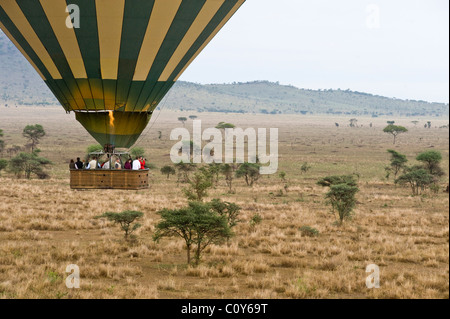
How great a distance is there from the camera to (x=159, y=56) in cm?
1179

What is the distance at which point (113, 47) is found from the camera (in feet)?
36.6

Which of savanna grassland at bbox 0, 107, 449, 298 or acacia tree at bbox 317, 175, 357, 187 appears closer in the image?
savanna grassland at bbox 0, 107, 449, 298

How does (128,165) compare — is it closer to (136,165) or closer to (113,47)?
(136,165)

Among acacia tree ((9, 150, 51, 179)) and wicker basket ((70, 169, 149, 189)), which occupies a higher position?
wicker basket ((70, 169, 149, 189))

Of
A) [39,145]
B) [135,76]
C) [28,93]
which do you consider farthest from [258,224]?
[28,93]

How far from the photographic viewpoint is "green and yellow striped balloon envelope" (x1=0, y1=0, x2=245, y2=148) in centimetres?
1055

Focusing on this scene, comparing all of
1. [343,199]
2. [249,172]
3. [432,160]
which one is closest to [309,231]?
[343,199]

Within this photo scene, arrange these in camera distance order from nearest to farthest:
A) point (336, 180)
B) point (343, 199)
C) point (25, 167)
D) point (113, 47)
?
point (113, 47) → point (343, 199) → point (336, 180) → point (25, 167)

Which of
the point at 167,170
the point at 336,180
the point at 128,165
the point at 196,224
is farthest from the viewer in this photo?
the point at 167,170

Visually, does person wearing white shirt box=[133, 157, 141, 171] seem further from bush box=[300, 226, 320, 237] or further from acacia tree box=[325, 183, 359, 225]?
acacia tree box=[325, 183, 359, 225]

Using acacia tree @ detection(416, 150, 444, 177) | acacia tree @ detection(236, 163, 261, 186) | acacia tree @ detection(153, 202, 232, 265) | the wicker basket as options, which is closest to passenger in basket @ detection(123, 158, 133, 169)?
the wicker basket

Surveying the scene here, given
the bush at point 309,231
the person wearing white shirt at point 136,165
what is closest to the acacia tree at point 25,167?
the bush at point 309,231
